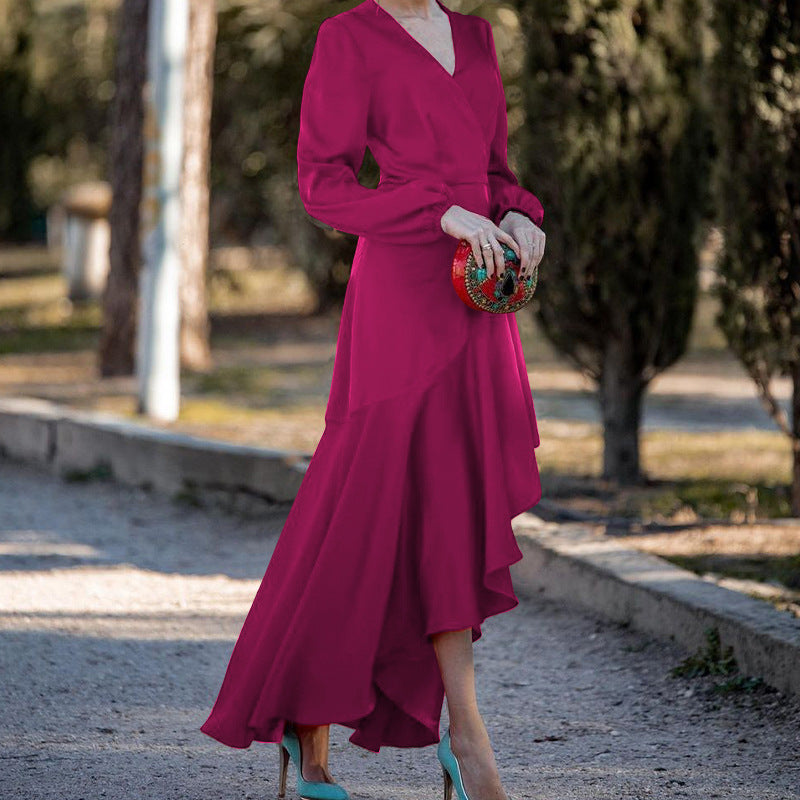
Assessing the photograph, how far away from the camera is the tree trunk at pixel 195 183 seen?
11.0m

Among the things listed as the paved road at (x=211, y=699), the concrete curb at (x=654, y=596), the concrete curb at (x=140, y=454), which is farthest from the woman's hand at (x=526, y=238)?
the concrete curb at (x=140, y=454)

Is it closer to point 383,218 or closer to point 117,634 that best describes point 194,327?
point 117,634

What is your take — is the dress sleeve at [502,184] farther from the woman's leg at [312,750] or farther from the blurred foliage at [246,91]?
the blurred foliage at [246,91]

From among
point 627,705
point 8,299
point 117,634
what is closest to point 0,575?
point 117,634

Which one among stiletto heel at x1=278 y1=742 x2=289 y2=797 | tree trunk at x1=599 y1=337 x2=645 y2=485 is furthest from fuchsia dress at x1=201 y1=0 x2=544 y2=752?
tree trunk at x1=599 y1=337 x2=645 y2=485

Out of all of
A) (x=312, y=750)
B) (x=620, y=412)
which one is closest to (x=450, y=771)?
(x=312, y=750)

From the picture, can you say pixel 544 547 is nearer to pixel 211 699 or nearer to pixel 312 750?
pixel 211 699

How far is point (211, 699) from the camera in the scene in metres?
4.13

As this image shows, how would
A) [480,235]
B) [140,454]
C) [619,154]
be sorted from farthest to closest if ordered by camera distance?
[140,454] → [619,154] → [480,235]

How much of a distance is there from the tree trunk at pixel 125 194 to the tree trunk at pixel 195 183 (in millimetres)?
372

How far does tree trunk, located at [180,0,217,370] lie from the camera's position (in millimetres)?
11023

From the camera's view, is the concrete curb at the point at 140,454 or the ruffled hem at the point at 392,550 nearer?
the ruffled hem at the point at 392,550

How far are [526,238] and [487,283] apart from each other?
15 centimetres

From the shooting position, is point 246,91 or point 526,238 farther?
point 246,91
